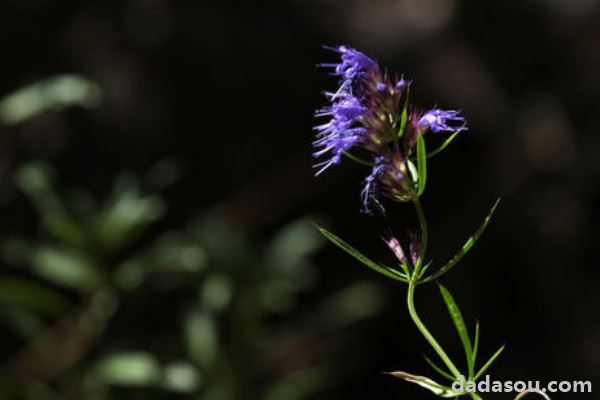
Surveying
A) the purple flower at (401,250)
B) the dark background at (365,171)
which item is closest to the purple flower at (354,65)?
the purple flower at (401,250)

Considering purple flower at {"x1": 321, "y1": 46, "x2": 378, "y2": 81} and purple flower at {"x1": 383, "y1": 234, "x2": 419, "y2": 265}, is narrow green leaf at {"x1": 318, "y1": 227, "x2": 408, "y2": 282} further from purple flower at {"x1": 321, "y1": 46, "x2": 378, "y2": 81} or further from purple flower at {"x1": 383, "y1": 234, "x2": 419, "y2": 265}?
purple flower at {"x1": 321, "y1": 46, "x2": 378, "y2": 81}

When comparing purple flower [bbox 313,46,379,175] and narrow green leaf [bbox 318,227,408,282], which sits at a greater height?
purple flower [bbox 313,46,379,175]

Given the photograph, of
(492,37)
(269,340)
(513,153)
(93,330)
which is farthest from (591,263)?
(93,330)

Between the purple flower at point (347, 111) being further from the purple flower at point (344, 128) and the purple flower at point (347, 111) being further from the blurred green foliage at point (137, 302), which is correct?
the blurred green foliage at point (137, 302)

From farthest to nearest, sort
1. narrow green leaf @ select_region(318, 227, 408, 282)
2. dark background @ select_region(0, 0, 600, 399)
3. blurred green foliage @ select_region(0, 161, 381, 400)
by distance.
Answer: dark background @ select_region(0, 0, 600, 399) < blurred green foliage @ select_region(0, 161, 381, 400) < narrow green leaf @ select_region(318, 227, 408, 282)

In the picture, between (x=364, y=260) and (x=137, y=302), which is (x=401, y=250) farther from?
(x=137, y=302)

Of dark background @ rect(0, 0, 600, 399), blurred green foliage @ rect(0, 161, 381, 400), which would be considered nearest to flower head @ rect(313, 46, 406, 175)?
blurred green foliage @ rect(0, 161, 381, 400)

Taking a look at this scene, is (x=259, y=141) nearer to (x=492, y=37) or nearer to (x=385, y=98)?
(x=492, y=37)

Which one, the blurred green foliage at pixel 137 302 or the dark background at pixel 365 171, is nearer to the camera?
the blurred green foliage at pixel 137 302
